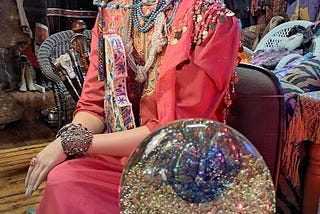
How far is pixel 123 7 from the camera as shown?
3.24ft

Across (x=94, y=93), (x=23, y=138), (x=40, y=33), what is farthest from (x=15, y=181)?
(x=94, y=93)

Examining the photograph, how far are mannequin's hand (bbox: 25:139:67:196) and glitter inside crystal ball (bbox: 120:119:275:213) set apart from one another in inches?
19.2

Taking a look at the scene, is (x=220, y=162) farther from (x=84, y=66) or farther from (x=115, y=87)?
(x=84, y=66)

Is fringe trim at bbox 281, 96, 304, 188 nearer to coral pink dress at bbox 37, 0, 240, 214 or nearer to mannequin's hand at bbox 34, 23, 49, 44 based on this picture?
coral pink dress at bbox 37, 0, 240, 214

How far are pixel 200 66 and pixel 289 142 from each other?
0.62m

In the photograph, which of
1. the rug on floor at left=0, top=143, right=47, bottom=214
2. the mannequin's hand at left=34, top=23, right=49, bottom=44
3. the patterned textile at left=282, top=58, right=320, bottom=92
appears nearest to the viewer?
the patterned textile at left=282, top=58, right=320, bottom=92

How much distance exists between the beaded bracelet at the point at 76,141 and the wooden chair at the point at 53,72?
3.75 feet

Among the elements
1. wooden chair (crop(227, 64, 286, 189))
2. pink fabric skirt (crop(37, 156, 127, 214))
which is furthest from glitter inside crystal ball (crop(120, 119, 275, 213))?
wooden chair (crop(227, 64, 286, 189))

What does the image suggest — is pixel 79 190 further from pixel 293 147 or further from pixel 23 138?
pixel 23 138

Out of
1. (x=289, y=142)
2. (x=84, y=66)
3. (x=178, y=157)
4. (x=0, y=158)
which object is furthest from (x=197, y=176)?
(x=0, y=158)

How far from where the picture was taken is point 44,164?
864 mm

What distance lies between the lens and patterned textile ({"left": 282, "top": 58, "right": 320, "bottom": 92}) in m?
1.49

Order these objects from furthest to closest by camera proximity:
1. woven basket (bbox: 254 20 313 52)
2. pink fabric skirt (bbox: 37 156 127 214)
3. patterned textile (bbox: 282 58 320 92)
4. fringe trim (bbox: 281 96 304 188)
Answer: woven basket (bbox: 254 20 313 52)
patterned textile (bbox: 282 58 320 92)
fringe trim (bbox: 281 96 304 188)
pink fabric skirt (bbox: 37 156 127 214)

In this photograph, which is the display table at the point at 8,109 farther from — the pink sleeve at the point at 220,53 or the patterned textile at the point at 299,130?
the pink sleeve at the point at 220,53
